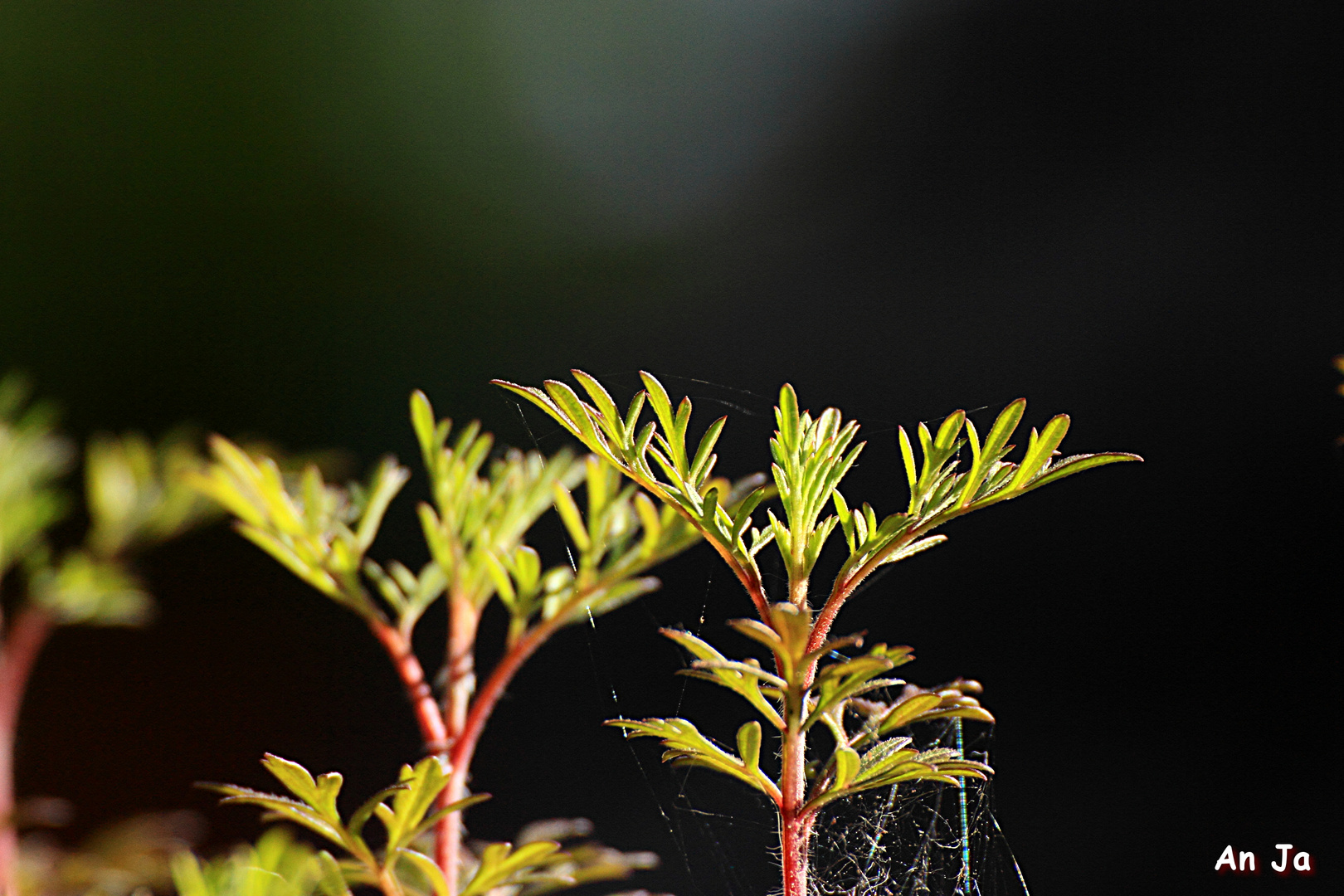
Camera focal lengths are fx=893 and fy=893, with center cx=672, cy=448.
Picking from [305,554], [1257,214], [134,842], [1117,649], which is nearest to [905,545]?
[305,554]

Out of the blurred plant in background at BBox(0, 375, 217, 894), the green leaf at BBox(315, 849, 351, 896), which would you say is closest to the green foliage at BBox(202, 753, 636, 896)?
the green leaf at BBox(315, 849, 351, 896)

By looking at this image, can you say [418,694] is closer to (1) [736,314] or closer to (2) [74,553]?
(2) [74,553]

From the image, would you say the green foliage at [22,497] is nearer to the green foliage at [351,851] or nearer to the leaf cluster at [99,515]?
the leaf cluster at [99,515]

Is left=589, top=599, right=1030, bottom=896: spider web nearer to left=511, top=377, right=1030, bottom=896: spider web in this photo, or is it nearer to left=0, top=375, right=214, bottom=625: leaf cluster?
left=511, top=377, right=1030, bottom=896: spider web

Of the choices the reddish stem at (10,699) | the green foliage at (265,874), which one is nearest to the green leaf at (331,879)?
the green foliage at (265,874)

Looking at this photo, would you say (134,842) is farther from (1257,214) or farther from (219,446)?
(1257,214)

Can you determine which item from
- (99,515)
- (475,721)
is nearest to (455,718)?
(475,721)
